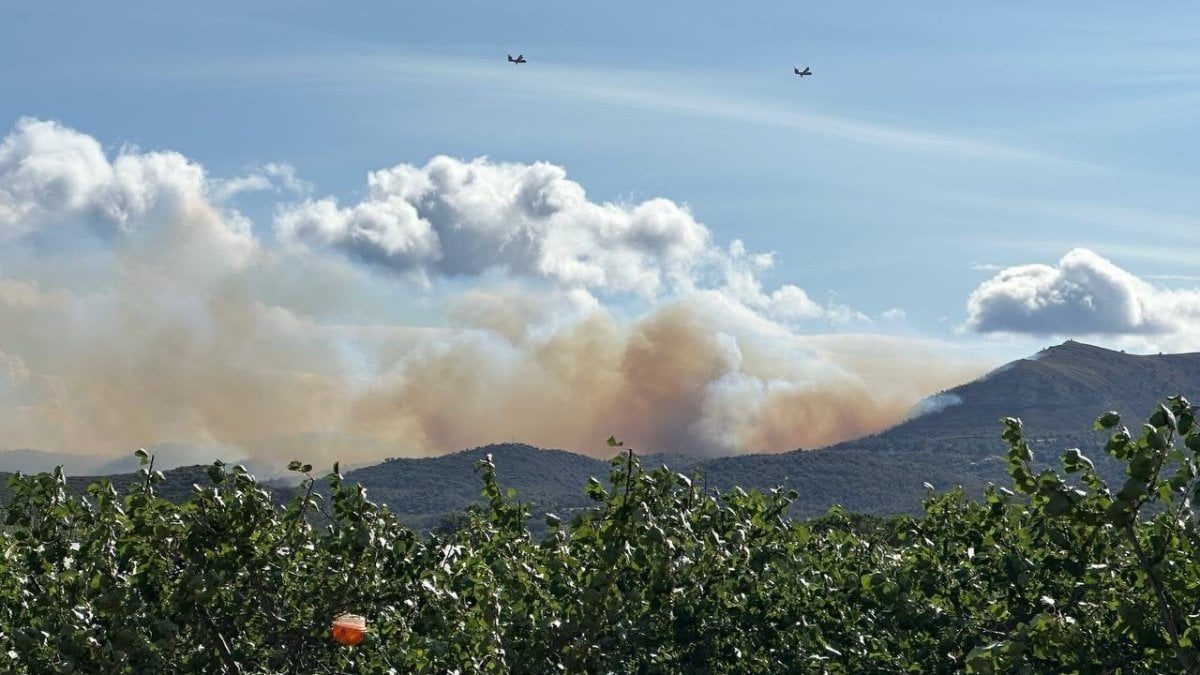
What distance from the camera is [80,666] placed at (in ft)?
57.8

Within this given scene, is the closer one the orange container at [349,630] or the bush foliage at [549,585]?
the bush foliage at [549,585]

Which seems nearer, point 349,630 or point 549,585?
point 349,630

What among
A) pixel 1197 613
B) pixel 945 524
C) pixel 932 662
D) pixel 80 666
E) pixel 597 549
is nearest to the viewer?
pixel 1197 613

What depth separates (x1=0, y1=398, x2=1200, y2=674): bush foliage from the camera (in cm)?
1648

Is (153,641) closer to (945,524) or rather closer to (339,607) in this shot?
(339,607)

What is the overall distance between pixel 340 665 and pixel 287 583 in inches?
72.4

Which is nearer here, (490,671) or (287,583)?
(490,671)

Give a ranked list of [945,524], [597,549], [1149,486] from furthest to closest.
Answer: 1. [945,524]
2. [597,549]
3. [1149,486]

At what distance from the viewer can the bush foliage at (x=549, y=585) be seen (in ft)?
54.1

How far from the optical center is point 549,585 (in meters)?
19.9

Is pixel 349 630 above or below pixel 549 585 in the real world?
below

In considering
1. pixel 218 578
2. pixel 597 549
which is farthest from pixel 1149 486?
pixel 218 578

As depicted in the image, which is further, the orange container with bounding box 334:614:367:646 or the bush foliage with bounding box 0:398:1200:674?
the orange container with bounding box 334:614:367:646

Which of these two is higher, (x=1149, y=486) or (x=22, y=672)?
(x=1149, y=486)
